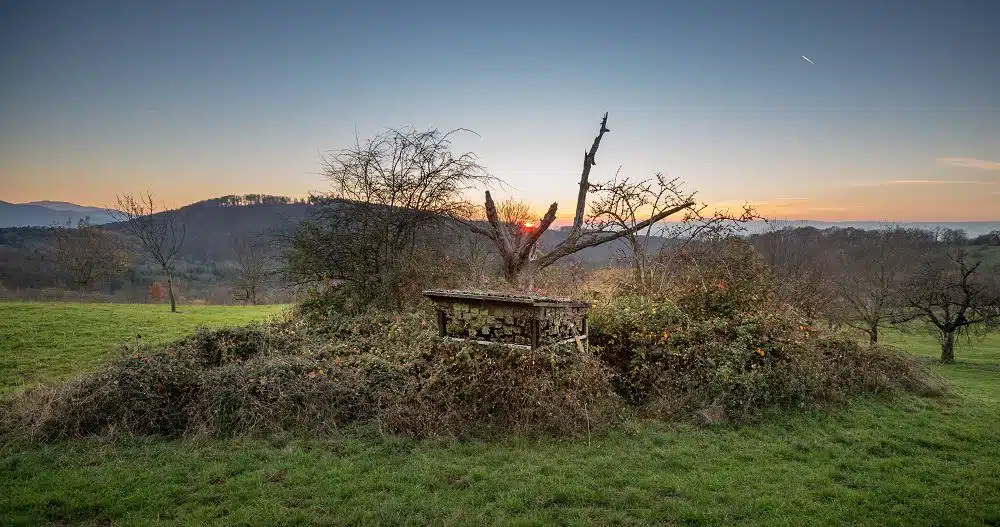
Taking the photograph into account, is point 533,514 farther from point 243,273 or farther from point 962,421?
point 243,273

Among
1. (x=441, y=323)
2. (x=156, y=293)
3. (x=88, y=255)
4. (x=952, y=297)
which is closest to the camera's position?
(x=441, y=323)

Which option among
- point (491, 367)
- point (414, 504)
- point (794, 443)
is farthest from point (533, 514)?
point (794, 443)

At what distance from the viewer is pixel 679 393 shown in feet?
26.6

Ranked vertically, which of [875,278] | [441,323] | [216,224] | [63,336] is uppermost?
[216,224]

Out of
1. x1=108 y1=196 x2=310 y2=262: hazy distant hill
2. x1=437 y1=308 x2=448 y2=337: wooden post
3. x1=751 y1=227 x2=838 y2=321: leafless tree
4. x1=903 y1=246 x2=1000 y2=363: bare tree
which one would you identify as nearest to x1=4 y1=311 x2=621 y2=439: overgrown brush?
x1=437 y1=308 x2=448 y2=337: wooden post

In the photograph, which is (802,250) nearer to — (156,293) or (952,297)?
(952,297)

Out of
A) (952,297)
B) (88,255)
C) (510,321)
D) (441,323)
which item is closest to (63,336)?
(441,323)

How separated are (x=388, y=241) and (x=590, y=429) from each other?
794 cm

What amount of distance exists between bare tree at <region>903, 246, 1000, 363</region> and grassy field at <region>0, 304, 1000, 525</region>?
2505 cm

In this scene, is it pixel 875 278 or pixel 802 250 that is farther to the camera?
pixel 802 250

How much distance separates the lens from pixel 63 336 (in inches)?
508

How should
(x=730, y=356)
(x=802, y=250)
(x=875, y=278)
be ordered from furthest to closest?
(x=802, y=250) < (x=875, y=278) < (x=730, y=356)

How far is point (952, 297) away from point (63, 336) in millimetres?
39622

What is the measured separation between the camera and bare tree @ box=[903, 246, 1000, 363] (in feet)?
83.9
